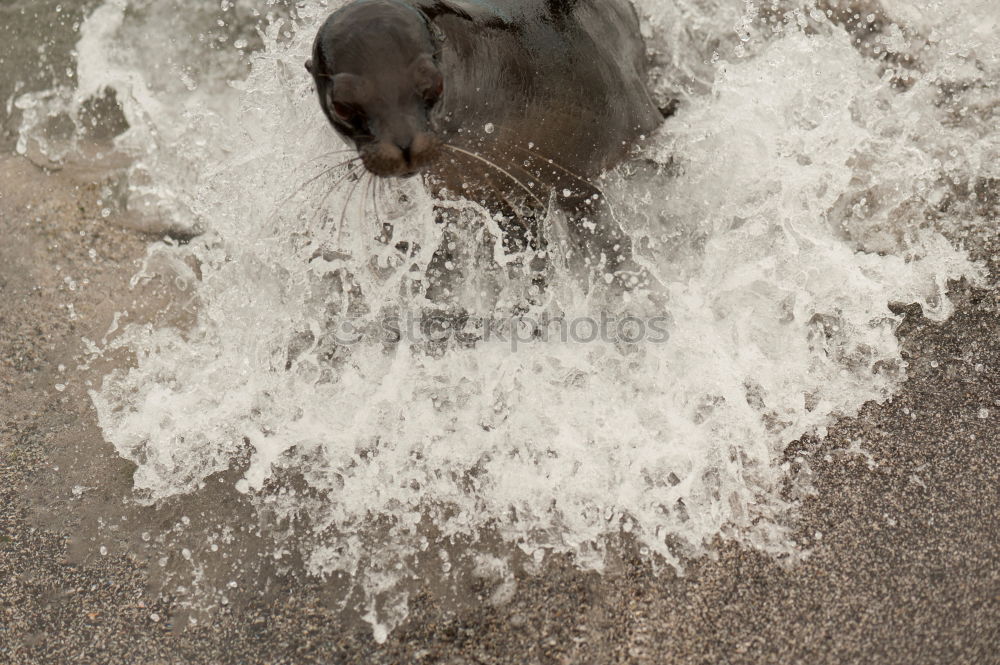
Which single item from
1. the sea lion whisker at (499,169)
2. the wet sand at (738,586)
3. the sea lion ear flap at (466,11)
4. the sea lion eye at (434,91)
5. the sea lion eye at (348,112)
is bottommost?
the wet sand at (738,586)

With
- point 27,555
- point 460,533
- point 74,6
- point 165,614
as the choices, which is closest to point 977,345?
point 460,533

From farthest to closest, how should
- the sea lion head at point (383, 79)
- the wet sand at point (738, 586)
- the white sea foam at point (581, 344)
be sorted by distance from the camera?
the white sea foam at point (581, 344) < the wet sand at point (738, 586) < the sea lion head at point (383, 79)

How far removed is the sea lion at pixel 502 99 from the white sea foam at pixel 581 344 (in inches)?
8.3

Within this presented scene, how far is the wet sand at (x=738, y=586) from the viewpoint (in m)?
3.04

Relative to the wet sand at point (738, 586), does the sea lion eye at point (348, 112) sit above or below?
above

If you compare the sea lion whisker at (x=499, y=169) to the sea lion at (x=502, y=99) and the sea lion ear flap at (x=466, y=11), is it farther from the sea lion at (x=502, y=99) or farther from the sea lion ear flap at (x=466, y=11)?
the sea lion ear flap at (x=466, y=11)

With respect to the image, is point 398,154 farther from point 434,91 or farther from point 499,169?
point 499,169

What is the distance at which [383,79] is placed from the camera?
217cm

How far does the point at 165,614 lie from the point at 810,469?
2.72 metres

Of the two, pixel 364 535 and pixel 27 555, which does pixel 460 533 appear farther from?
pixel 27 555

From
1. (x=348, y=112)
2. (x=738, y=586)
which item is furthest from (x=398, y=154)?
(x=738, y=586)

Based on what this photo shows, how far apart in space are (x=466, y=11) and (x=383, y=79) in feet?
1.82

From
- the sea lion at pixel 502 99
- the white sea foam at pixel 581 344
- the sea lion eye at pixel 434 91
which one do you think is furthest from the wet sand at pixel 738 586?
the sea lion eye at pixel 434 91

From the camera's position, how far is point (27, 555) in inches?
134
